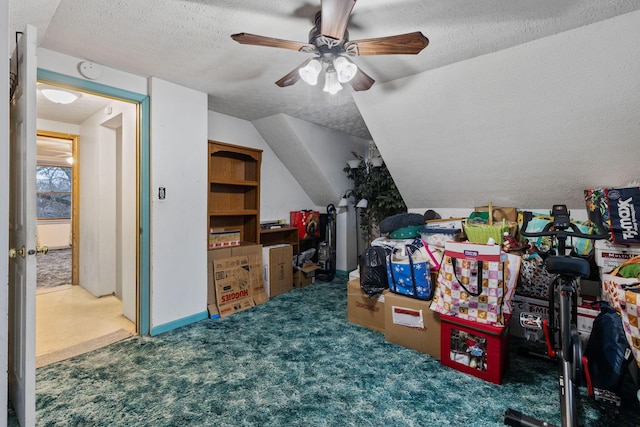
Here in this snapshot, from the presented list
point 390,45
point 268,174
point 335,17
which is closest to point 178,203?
point 268,174

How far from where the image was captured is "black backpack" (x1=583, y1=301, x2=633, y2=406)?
1.56m

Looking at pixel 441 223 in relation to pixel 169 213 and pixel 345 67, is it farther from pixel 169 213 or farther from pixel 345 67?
pixel 169 213

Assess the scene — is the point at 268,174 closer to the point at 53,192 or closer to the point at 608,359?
the point at 608,359

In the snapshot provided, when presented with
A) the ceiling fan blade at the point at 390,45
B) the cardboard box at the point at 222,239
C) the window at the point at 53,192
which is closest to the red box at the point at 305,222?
the cardboard box at the point at 222,239

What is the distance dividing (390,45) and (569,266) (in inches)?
58.2

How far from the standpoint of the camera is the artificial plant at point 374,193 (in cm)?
398

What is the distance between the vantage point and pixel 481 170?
9.39 ft

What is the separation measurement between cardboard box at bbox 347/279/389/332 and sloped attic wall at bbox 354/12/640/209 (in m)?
1.44

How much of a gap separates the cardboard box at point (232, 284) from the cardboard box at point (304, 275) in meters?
0.85

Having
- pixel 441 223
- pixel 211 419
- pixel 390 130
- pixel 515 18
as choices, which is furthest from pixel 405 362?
pixel 515 18

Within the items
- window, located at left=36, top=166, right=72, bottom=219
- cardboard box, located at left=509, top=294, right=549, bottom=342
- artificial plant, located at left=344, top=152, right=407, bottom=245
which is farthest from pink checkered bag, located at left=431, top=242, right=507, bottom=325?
window, located at left=36, top=166, right=72, bottom=219

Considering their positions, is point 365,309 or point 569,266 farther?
point 365,309

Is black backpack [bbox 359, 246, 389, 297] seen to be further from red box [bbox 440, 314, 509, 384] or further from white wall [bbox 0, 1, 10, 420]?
white wall [bbox 0, 1, 10, 420]

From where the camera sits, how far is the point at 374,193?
4.29 m
